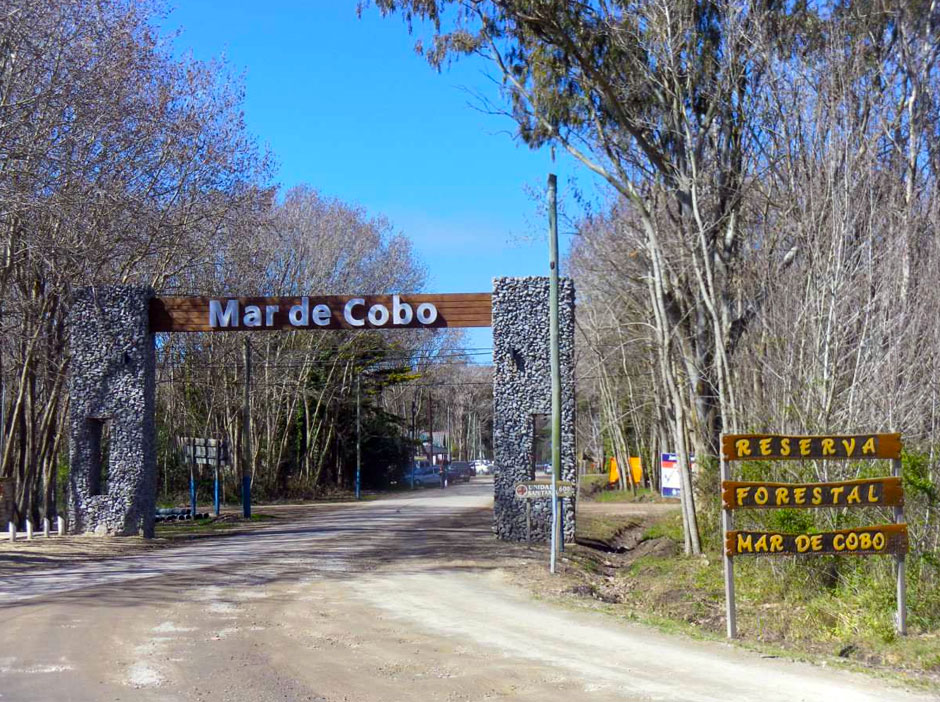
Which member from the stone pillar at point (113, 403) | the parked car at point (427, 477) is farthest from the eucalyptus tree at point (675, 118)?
the parked car at point (427, 477)

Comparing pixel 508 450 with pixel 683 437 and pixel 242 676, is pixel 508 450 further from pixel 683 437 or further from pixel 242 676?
pixel 242 676

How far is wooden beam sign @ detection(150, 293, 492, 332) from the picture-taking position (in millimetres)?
22172

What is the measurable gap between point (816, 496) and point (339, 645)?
20.4 feet

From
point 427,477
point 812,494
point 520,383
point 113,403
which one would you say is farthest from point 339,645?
A: point 427,477

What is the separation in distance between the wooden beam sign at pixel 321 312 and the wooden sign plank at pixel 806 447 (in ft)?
35.1

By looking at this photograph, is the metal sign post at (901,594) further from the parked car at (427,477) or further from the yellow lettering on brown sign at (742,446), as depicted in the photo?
the parked car at (427,477)

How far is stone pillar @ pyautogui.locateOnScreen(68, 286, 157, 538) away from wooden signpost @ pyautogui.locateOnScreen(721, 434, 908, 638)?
49.6ft

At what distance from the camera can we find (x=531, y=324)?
21688mm

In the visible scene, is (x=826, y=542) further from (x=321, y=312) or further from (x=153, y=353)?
(x=153, y=353)

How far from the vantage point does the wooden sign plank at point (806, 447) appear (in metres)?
12.0

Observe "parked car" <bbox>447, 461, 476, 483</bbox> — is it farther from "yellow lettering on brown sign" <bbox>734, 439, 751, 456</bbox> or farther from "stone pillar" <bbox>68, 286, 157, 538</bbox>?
"yellow lettering on brown sign" <bbox>734, 439, 751, 456</bbox>

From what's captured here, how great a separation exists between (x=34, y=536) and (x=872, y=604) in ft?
59.7

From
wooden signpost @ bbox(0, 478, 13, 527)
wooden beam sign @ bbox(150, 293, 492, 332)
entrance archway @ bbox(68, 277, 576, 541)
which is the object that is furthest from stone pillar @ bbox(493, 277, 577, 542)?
wooden signpost @ bbox(0, 478, 13, 527)

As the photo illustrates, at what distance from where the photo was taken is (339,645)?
10.4 m
